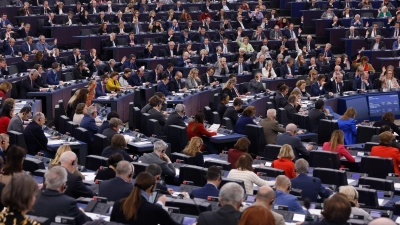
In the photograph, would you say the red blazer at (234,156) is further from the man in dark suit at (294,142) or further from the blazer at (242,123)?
the blazer at (242,123)

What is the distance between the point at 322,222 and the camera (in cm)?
714

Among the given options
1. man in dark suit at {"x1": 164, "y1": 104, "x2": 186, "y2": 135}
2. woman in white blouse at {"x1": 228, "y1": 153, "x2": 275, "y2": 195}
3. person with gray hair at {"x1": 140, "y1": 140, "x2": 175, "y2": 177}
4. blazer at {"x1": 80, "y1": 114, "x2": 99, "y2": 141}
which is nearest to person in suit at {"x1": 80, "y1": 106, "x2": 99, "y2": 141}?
blazer at {"x1": 80, "y1": 114, "x2": 99, "y2": 141}

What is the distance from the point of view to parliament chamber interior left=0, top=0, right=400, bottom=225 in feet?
27.9

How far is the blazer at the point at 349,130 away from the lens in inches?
641

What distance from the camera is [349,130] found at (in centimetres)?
1631

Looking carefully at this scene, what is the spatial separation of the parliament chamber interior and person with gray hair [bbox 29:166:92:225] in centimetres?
1

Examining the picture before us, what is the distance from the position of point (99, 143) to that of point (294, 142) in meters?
3.44

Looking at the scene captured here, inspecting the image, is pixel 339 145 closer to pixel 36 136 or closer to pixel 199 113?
pixel 199 113

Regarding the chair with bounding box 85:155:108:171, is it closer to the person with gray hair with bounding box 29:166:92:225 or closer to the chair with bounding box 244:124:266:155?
the person with gray hair with bounding box 29:166:92:225

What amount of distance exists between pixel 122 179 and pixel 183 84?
41.2ft

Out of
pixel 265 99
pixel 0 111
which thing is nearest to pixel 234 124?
pixel 265 99

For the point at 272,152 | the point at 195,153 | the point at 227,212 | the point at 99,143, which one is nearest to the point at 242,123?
the point at 272,152

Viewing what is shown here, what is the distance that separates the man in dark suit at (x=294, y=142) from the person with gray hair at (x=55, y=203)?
663cm

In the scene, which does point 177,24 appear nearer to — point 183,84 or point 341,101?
point 183,84
